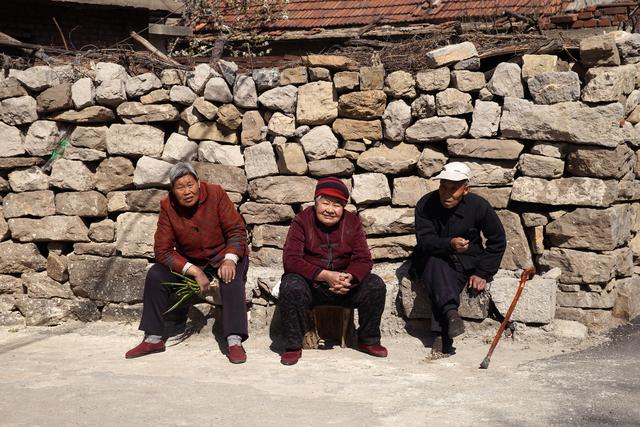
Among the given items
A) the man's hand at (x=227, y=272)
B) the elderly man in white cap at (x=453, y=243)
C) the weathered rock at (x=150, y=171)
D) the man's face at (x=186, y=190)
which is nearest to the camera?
the elderly man in white cap at (x=453, y=243)

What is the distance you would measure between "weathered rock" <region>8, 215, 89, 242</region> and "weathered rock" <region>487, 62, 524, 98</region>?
134 inches

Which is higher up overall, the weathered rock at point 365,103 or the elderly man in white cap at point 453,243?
the weathered rock at point 365,103

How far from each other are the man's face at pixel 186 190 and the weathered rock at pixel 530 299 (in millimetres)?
2127

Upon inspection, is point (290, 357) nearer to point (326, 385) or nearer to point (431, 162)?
point (326, 385)

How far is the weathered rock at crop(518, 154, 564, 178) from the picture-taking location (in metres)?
5.99

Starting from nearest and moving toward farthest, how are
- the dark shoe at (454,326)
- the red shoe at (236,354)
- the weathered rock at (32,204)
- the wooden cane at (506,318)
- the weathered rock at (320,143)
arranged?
the wooden cane at (506,318) < the dark shoe at (454,326) < the red shoe at (236,354) < the weathered rock at (320,143) < the weathered rock at (32,204)

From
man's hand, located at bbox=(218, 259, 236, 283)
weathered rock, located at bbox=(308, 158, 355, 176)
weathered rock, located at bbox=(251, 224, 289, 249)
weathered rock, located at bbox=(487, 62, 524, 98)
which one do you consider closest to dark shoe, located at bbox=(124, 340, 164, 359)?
man's hand, located at bbox=(218, 259, 236, 283)

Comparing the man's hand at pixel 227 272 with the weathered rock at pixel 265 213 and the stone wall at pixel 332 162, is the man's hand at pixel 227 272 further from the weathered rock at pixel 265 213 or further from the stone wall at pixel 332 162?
the weathered rock at pixel 265 213

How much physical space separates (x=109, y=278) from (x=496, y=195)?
3057 millimetres

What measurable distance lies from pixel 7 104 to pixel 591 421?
5.07m

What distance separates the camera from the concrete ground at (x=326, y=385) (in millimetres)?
4289

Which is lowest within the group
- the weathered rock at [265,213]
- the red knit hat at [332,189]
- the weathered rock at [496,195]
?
the weathered rock at [265,213]

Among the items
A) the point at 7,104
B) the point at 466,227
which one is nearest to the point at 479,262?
the point at 466,227

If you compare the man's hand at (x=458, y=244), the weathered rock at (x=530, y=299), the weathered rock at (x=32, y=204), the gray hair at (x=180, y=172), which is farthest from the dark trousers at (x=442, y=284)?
the weathered rock at (x=32, y=204)
